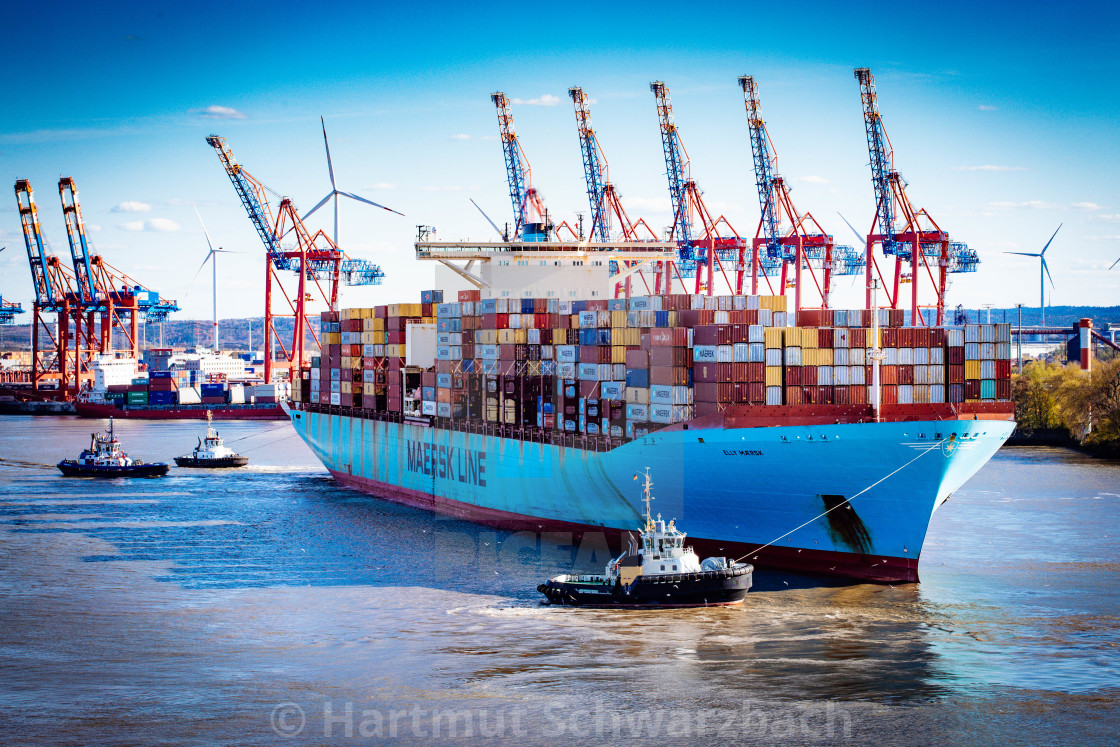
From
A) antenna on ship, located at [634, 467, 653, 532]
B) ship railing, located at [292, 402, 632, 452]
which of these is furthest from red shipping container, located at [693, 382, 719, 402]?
ship railing, located at [292, 402, 632, 452]

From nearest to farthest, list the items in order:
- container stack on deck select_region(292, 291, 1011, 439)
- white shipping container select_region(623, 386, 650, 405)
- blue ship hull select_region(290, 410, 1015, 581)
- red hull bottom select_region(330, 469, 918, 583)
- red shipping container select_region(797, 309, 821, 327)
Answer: blue ship hull select_region(290, 410, 1015, 581)
red hull bottom select_region(330, 469, 918, 583)
container stack on deck select_region(292, 291, 1011, 439)
white shipping container select_region(623, 386, 650, 405)
red shipping container select_region(797, 309, 821, 327)

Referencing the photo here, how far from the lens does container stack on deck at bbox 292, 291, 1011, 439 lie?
3762cm

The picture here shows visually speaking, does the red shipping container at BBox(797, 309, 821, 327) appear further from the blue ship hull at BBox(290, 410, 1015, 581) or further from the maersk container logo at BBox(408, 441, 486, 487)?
the maersk container logo at BBox(408, 441, 486, 487)

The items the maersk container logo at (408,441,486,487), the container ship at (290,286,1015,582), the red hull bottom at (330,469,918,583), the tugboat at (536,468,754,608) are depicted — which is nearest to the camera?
the tugboat at (536,468,754,608)

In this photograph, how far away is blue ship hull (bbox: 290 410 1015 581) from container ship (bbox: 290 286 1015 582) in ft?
0.17

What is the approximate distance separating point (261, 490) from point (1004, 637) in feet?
139

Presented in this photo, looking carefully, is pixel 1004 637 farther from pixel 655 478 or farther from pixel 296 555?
pixel 296 555

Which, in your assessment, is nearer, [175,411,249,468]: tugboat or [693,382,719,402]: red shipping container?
[693,382,719,402]: red shipping container

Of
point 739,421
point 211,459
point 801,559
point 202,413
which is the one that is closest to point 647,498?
point 739,421

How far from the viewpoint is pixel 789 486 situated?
118ft

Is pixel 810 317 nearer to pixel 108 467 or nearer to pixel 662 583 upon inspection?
pixel 662 583

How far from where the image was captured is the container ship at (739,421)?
35.3m

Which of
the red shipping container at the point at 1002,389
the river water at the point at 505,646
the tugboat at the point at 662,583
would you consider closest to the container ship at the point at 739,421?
the red shipping container at the point at 1002,389

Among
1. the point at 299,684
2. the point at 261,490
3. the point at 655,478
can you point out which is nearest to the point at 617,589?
the point at 655,478
